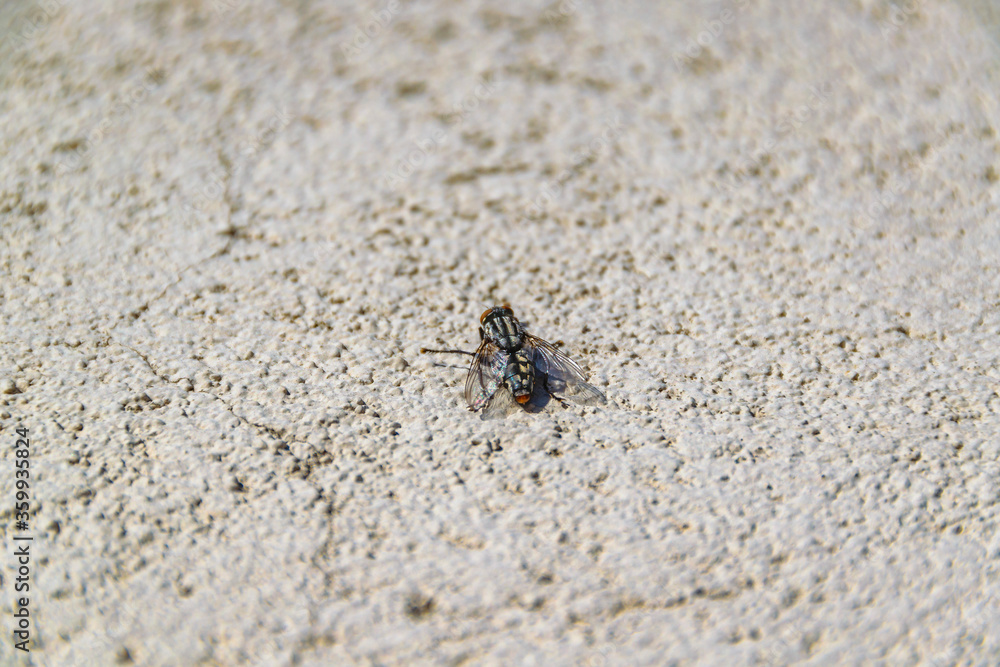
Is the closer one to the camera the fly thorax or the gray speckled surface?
the gray speckled surface

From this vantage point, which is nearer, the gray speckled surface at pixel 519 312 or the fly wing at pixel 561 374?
the gray speckled surface at pixel 519 312

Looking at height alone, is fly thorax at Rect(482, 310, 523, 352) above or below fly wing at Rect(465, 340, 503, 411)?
above

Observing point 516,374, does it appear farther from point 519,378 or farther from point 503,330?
point 503,330

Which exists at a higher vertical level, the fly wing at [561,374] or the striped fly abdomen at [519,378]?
the striped fly abdomen at [519,378]

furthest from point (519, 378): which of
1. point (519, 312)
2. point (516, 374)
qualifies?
point (519, 312)

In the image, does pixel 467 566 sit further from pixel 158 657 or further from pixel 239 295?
pixel 239 295
